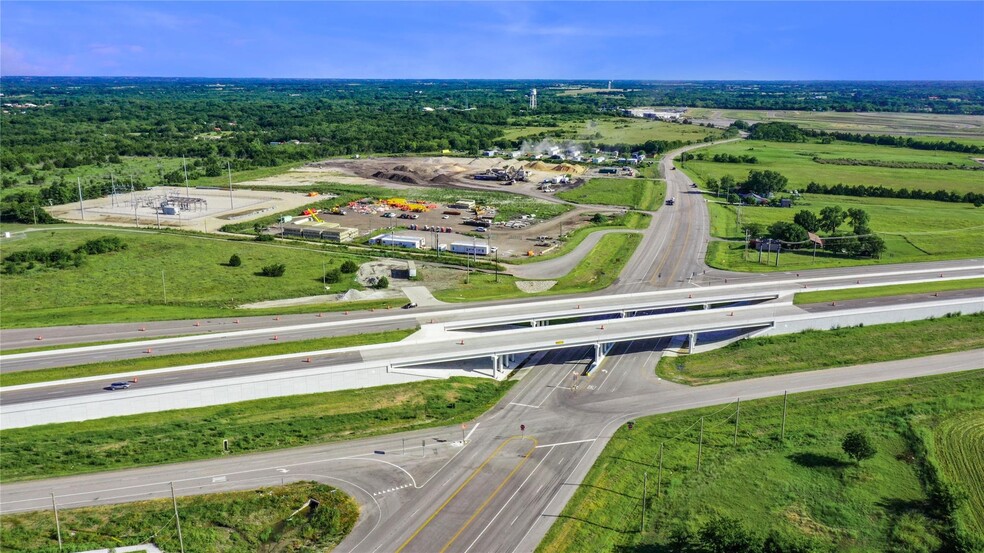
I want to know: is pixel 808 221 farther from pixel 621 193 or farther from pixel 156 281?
pixel 156 281

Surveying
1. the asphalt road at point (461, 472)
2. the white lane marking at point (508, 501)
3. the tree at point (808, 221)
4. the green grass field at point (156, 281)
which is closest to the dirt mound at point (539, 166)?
the tree at point (808, 221)

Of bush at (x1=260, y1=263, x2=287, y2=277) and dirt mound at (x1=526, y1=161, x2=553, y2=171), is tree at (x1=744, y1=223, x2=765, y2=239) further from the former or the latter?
dirt mound at (x1=526, y1=161, x2=553, y2=171)

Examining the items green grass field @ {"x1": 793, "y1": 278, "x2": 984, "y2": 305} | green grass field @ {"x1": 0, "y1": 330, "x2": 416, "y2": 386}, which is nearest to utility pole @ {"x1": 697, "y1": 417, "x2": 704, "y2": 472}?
green grass field @ {"x1": 0, "y1": 330, "x2": 416, "y2": 386}

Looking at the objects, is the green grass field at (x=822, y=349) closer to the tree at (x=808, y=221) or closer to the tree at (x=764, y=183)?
the tree at (x=808, y=221)

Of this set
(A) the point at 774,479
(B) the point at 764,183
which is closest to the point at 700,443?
(A) the point at 774,479

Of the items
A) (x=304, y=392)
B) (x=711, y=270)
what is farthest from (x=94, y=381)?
(x=711, y=270)

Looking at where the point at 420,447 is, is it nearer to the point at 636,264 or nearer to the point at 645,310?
the point at 645,310
